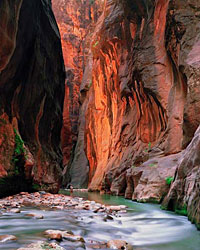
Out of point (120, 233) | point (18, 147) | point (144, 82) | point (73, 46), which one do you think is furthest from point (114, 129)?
point (73, 46)

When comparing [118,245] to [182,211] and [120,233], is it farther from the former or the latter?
[182,211]

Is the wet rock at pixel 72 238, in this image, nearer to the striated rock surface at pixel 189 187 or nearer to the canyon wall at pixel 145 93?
the striated rock surface at pixel 189 187

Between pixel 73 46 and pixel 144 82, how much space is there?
124 ft

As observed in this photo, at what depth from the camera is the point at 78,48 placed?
51.2 meters

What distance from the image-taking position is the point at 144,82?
1619cm

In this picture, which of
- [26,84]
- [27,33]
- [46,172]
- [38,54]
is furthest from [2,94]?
[46,172]

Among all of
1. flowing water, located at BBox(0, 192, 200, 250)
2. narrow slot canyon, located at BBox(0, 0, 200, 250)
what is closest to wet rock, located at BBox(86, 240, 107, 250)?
narrow slot canyon, located at BBox(0, 0, 200, 250)

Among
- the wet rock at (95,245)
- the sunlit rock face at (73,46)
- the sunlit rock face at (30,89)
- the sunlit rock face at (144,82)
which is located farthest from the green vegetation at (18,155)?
the sunlit rock face at (73,46)

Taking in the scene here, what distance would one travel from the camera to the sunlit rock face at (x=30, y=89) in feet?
25.8

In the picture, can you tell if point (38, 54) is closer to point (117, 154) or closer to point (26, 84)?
point (26, 84)

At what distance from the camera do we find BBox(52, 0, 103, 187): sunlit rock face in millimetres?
47094

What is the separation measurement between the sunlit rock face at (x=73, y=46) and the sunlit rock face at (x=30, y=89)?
28721 millimetres

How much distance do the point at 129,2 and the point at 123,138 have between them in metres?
10.4

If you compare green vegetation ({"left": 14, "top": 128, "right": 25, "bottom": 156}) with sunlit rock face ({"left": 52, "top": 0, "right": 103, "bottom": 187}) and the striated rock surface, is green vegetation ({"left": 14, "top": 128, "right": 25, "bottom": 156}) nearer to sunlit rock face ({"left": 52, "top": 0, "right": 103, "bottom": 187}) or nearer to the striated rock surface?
the striated rock surface
